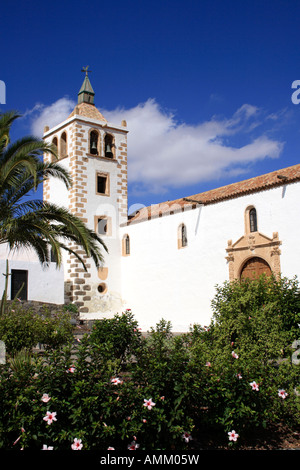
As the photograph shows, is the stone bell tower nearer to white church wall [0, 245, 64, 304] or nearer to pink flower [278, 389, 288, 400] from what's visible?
white church wall [0, 245, 64, 304]

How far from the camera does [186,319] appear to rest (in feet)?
61.1

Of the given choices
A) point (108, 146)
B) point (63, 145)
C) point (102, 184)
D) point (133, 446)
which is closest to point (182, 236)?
point (102, 184)

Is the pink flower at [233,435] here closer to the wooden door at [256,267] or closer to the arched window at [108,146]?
the wooden door at [256,267]

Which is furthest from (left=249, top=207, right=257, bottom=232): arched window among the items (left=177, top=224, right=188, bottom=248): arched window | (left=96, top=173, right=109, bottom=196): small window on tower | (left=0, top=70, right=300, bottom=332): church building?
(left=96, top=173, right=109, bottom=196): small window on tower

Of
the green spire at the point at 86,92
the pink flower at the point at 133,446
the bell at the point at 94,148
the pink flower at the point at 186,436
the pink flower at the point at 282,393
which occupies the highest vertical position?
the green spire at the point at 86,92

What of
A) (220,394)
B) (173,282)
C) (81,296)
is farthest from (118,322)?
(81,296)

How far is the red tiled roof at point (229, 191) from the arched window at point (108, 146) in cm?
333

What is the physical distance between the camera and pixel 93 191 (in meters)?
22.1

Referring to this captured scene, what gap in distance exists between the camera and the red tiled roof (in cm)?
1564

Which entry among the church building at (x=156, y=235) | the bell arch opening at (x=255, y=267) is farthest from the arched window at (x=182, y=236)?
the bell arch opening at (x=255, y=267)

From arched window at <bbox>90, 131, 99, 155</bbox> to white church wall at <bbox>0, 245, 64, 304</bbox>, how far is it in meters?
5.86

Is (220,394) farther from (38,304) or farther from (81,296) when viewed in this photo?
(81,296)

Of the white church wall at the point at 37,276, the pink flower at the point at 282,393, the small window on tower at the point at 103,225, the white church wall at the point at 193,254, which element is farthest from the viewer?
the small window on tower at the point at 103,225

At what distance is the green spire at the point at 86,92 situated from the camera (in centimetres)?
2379
